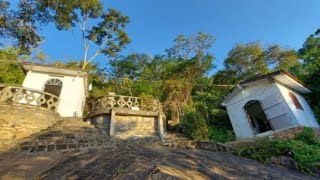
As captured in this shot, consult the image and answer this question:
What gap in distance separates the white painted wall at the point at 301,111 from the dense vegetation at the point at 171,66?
0.74m

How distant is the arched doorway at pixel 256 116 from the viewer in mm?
14042

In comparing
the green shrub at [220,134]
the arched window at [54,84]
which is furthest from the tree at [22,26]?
the green shrub at [220,134]

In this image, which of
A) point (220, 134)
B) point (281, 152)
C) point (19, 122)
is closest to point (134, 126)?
point (19, 122)

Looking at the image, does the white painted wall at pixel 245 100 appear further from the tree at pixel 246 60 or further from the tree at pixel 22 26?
the tree at pixel 22 26

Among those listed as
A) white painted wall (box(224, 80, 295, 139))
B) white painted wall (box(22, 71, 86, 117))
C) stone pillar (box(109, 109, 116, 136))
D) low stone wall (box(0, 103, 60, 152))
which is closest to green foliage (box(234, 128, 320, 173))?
white painted wall (box(224, 80, 295, 139))

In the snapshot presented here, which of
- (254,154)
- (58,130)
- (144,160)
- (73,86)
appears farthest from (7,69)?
(254,154)

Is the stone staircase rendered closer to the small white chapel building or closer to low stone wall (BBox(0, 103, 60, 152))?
low stone wall (BBox(0, 103, 60, 152))

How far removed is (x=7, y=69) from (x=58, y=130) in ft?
42.1

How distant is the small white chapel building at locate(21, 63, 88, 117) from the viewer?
508 inches

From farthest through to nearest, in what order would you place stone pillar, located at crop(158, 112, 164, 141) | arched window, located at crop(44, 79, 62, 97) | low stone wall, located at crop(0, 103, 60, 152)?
arched window, located at crop(44, 79, 62, 97), stone pillar, located at crop(158, 112, 164, 141), low stone wall, located at crop(0, 103, 60, 152)

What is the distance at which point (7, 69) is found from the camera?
1798cm

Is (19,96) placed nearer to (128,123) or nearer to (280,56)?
(128,123)

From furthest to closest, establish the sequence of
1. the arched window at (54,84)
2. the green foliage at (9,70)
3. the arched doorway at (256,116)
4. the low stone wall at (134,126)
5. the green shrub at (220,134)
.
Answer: the green foliage at (9,70) → the arched doorway at (256,116) → the arched window at (54,84) → the green shrub at (220,134) → the low stone wall at (134,126)

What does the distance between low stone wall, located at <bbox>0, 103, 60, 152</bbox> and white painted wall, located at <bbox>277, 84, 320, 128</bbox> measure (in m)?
12.3
